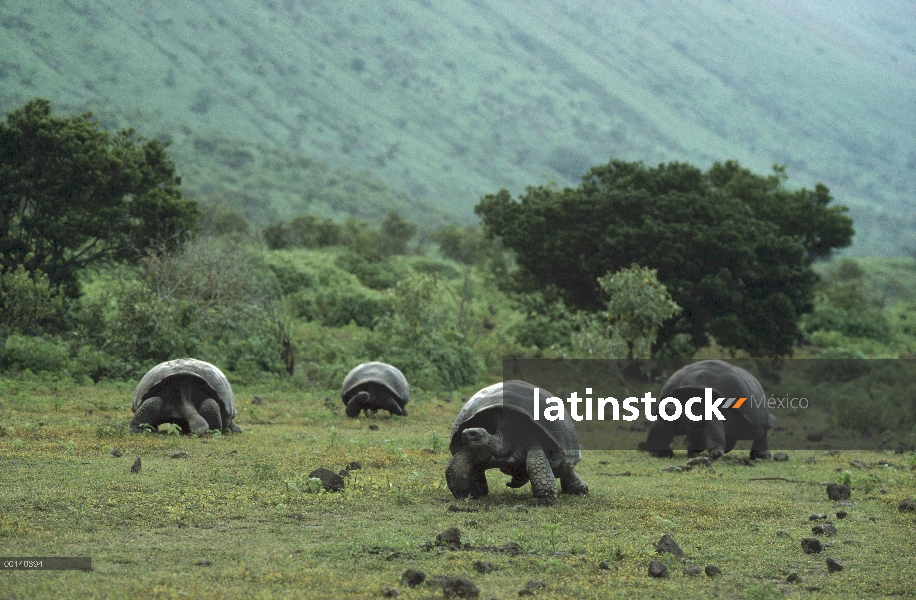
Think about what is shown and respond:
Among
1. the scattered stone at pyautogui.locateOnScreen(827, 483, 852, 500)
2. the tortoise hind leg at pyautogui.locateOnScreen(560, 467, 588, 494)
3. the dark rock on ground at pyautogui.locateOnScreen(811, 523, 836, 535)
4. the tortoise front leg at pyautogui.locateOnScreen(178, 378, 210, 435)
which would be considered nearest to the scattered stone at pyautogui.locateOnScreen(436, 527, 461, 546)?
the tortoise hind leg at pyautogui.locateOnScreen(560, 467, 588, 494)

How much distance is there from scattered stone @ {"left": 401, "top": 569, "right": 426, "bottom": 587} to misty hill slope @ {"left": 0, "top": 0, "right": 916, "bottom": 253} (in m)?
66.5


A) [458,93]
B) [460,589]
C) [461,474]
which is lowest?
[460,589]

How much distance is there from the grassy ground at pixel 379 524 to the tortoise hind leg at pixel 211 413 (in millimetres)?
462

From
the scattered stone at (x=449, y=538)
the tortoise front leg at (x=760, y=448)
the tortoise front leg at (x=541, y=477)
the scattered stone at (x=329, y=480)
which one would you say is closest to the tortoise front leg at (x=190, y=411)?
the scattered stone at (x=329, y=480)

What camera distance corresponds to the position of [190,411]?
12656mm

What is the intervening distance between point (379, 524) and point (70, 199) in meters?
16.5

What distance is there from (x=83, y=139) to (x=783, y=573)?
63.2ft

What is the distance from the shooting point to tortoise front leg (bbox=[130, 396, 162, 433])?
12.3 m

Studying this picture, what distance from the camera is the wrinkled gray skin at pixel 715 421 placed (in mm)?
13227

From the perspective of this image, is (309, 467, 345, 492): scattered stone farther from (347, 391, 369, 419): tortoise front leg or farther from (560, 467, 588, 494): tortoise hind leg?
(347, 391, 369, 419): tortoise front leg

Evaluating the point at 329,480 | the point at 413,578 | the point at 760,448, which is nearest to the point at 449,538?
the point at 413,578

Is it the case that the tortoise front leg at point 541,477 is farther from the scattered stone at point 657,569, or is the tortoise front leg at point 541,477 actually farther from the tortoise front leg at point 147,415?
the tortoise front leg at point 147,415

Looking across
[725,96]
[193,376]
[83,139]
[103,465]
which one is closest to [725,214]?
[83,139]

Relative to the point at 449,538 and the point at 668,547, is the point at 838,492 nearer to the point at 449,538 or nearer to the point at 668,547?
the point at 668,547
